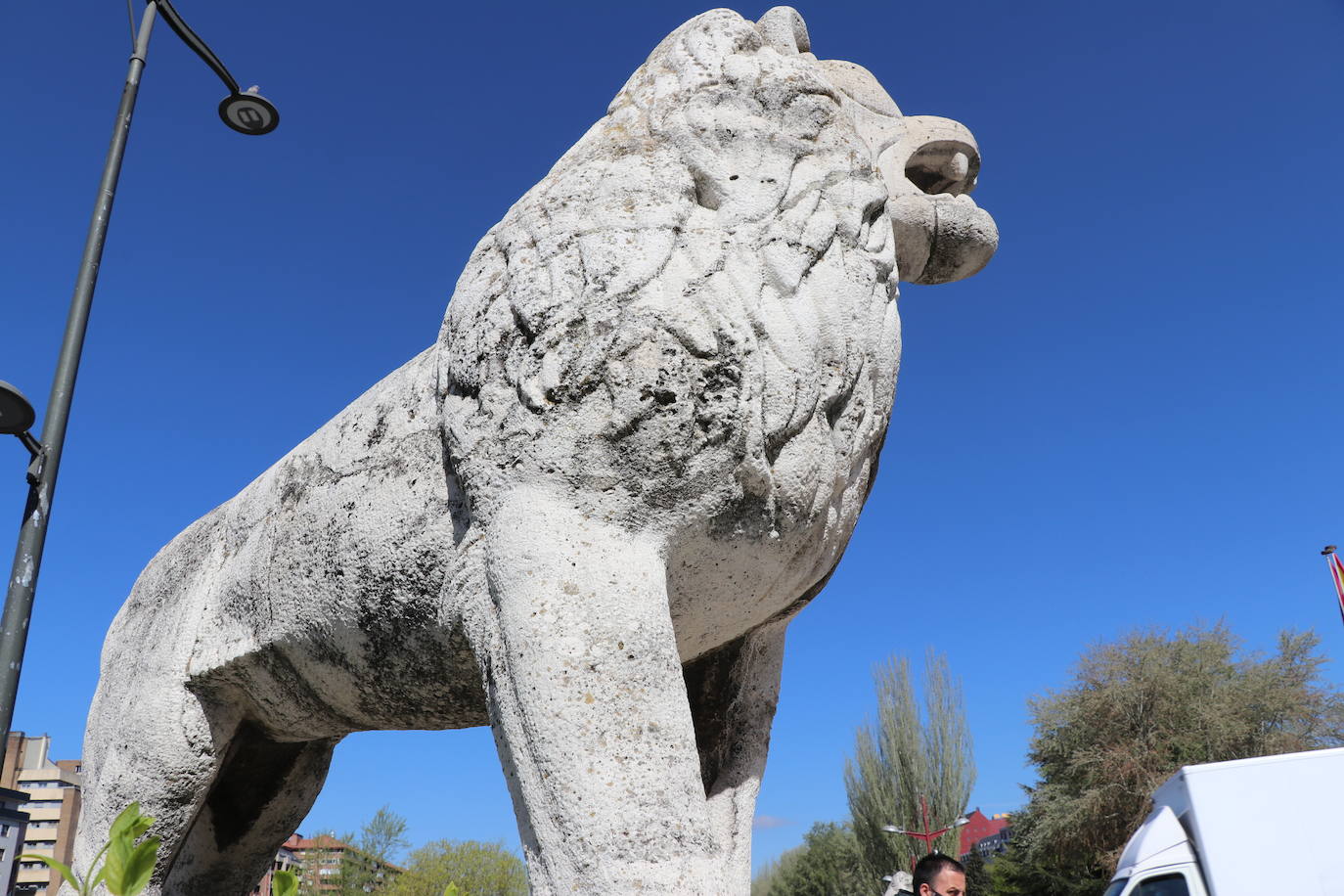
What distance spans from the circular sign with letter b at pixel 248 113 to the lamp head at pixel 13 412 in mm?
1904

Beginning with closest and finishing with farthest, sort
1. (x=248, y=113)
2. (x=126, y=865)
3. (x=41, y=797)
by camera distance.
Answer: (x=126, y=865), (x=248, y=113), (x=41, y=797)

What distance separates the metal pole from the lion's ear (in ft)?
9.19

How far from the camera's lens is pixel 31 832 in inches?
2047

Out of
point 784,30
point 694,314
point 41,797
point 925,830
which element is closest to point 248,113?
point 784,30

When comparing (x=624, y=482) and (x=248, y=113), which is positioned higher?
(x=248, y=113)

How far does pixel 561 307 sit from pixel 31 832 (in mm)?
64367

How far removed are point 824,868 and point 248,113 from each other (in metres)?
40.1

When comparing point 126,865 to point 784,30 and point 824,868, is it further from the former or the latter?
point 824,868

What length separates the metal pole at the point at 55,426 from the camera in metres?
3.17

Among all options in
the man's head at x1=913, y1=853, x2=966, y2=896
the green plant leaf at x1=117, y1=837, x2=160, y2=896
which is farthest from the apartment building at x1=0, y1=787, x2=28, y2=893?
the green plant leaf at x1=117, y1=837, x2=160, y2=896

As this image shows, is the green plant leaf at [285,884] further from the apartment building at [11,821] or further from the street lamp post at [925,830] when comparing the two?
the apartment building at [11,821]

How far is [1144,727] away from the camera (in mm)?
18969

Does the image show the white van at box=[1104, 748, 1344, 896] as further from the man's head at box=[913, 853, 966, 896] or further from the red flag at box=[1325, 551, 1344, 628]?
the red flag at box=[1325, 551, 1344, 628]

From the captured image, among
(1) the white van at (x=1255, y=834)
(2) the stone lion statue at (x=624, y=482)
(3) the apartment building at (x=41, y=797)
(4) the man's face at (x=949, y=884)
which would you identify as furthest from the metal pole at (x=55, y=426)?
(3) the apartment building at (x=41, y=797)
